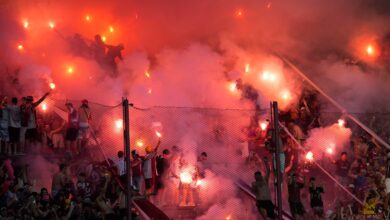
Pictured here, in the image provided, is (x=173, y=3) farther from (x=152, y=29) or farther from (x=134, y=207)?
(x=134, y=207)

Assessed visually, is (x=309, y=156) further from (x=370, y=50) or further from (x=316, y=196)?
(x=370, y=50)

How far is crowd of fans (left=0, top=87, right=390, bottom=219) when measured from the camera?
12.6 m

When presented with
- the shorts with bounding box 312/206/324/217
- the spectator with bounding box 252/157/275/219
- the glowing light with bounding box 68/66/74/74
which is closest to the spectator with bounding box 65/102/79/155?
the spectator with bounding box 252/157/275/219

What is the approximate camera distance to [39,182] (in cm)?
1501

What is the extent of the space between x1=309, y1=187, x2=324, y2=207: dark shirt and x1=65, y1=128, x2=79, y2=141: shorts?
512 cm

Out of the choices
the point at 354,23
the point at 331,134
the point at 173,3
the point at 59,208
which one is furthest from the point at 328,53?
the point at 59,208

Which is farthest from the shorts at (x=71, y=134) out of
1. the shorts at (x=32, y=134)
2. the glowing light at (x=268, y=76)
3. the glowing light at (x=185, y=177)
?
the glowing light at (x=268, y=76)

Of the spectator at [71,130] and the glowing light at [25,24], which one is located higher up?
the glowing light at [25,24]

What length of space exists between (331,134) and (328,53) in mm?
7924

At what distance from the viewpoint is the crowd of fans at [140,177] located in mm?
12562

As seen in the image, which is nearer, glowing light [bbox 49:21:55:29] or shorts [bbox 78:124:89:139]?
shorts [bbox 78:124:89:139]

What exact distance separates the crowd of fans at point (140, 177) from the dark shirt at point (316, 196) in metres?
0.02

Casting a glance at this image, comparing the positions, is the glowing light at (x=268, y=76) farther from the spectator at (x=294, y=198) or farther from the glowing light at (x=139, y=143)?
the glowing light at (x=139, y=143)

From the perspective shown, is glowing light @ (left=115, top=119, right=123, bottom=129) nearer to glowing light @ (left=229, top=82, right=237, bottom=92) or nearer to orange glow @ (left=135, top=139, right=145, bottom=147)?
orange glow @ (left=135, top=139, right=145, bottom=147)
